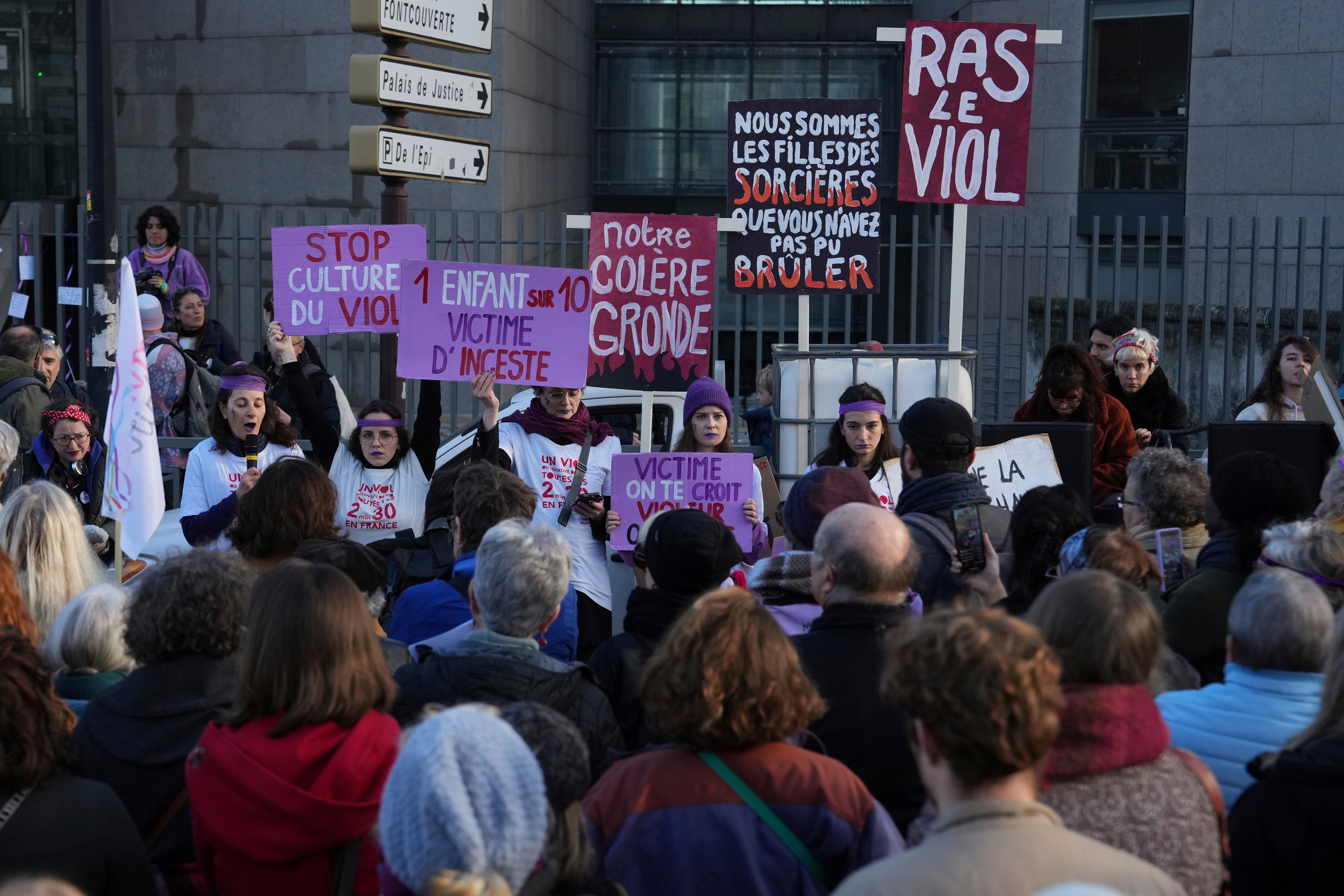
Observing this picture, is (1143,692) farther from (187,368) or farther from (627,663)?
(187,368)

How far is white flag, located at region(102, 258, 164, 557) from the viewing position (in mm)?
5047

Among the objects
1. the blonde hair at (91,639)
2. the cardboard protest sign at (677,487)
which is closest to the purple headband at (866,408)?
the cardboard protest sign at (677,487)

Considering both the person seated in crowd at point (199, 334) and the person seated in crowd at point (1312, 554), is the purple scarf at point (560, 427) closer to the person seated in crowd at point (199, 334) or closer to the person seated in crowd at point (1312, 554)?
the person seated in crowd at point (1312, 554)

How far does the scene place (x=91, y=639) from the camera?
3328 mm

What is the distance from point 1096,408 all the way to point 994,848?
4.82 m

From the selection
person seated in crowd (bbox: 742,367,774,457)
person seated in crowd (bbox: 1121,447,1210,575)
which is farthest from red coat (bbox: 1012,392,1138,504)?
person seated in crowd (bbox: 742,367,774,457)

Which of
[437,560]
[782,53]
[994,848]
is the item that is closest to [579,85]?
[782,53]

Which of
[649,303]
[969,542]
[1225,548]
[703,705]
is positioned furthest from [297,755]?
[649,303]

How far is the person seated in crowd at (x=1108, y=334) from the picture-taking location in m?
8.12

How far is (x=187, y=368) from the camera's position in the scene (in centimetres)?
855

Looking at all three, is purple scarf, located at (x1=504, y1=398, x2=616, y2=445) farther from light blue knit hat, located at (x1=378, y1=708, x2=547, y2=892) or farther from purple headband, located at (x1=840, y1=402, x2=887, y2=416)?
light blue knit hat, located at (x1=378, y1=708, x2=547, y2=892)

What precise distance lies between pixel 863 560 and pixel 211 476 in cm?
349

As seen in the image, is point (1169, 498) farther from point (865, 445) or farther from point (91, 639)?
point (91, 639)

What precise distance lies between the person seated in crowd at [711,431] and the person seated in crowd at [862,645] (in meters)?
2.53
